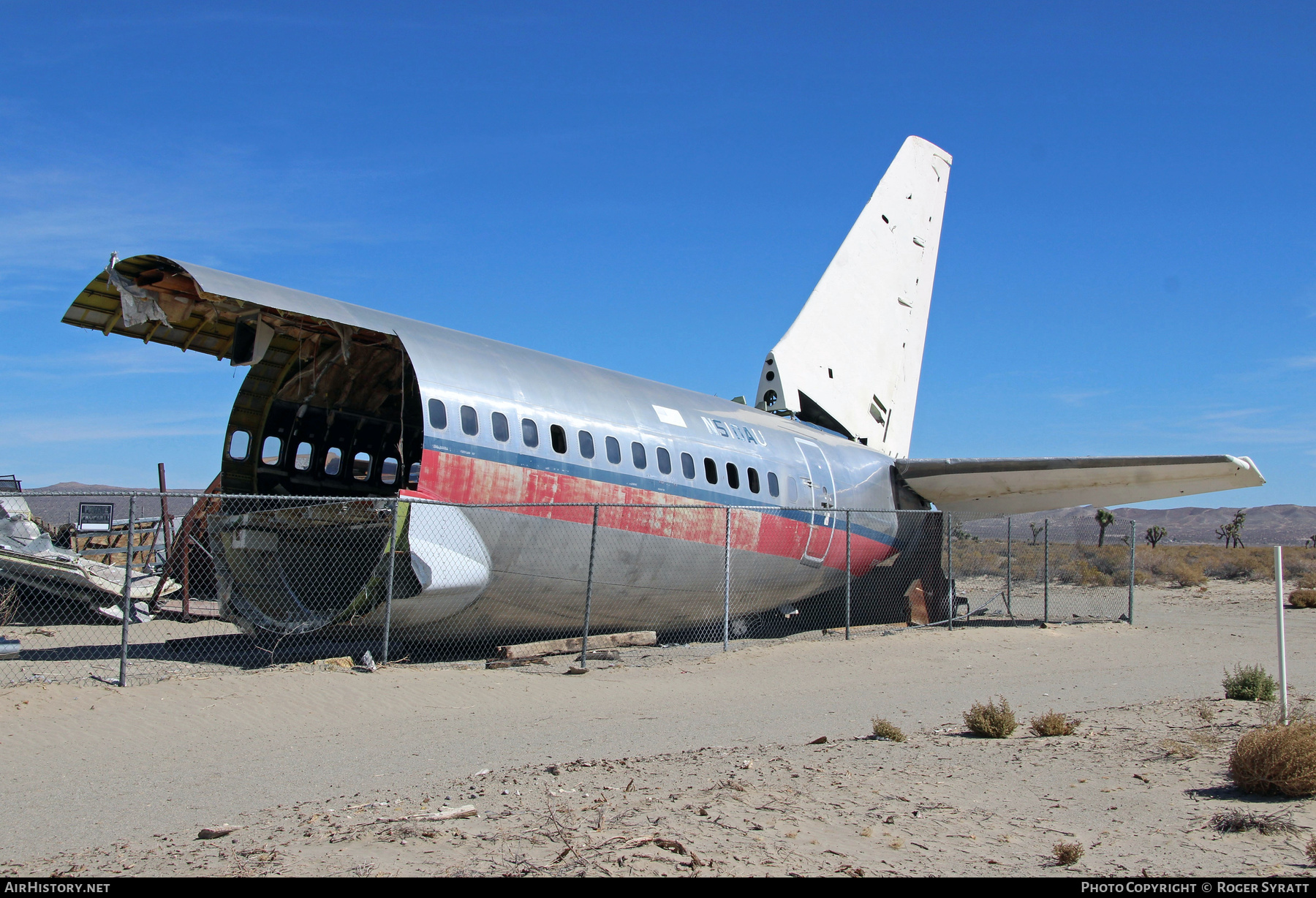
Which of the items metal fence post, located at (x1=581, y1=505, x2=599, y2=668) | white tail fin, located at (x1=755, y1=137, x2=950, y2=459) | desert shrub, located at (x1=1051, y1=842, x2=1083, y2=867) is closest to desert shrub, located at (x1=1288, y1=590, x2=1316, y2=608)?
white tail fin, located at (x1=755, y1=137, x2=950, y2=459)

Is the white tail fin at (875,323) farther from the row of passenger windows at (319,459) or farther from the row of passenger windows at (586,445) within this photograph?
the row of passenger windows at (319,459)

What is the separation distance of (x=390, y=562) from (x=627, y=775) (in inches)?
202

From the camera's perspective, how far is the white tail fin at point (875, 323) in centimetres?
2089

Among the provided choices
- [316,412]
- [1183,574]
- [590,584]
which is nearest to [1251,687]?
[590,584]

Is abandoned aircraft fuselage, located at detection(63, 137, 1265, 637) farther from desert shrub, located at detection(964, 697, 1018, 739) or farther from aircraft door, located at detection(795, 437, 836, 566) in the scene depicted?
desert shrub, located at detection(964, 697, 1018, 739)

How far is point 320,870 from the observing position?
481cm

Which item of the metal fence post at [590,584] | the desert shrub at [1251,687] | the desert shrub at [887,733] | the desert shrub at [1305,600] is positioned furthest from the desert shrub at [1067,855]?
the desert shrub at [1305,600]

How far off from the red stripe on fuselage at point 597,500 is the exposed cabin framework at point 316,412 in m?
1.57

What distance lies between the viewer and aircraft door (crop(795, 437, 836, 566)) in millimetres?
17000

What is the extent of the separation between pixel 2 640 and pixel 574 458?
7.22m

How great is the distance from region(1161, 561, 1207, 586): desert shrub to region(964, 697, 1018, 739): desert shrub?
2857cm

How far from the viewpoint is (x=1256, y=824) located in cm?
573
